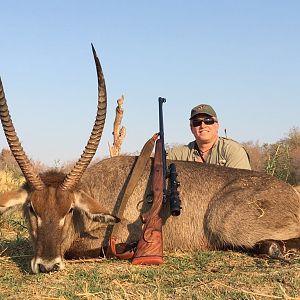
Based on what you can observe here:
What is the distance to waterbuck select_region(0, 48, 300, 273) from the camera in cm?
520

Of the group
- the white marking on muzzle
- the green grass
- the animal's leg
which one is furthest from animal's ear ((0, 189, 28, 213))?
the animal's leg

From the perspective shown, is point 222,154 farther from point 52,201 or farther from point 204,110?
point 52,201

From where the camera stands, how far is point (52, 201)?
5191 mm

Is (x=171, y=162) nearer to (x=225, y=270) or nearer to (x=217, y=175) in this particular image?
(x=217, y=175)

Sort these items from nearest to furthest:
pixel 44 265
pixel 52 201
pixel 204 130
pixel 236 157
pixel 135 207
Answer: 1. pixel 44 265
2. pixel 52 201
3. pixel 135 207
4. pixel 236 157
5. pixel 204 130

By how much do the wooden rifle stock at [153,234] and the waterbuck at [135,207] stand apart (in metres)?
0.38

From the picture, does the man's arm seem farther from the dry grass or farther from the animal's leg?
the dry grass

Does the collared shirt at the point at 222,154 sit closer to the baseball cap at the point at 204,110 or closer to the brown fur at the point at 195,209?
the baseball cap at the point at 204,110

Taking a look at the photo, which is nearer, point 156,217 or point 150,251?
point 150,251

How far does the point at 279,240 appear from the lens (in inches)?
231

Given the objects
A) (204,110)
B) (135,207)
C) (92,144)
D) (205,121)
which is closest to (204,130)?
(205,121)

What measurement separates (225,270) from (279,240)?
1.24m

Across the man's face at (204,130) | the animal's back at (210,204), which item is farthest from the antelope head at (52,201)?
the man's face at (204,130)

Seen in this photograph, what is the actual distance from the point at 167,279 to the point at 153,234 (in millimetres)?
878
